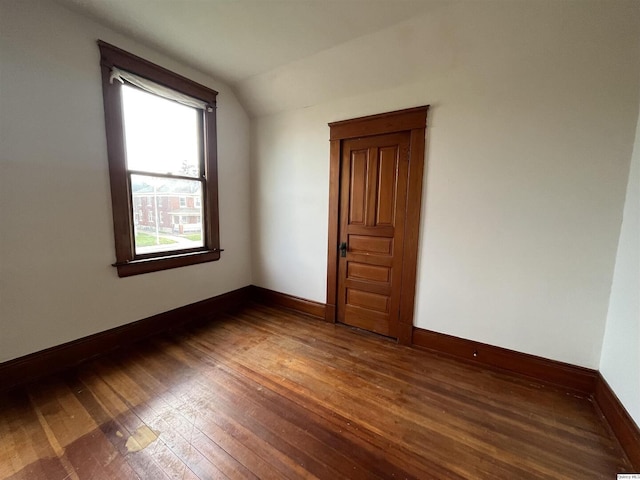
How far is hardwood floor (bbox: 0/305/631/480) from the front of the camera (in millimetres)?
1337

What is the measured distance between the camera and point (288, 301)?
11.4 ft

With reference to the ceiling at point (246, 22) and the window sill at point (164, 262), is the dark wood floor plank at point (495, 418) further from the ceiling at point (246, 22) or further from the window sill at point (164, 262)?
the ceiling at point (246, 22)

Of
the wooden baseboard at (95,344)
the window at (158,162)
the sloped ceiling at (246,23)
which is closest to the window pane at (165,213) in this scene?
the window at (158,162)

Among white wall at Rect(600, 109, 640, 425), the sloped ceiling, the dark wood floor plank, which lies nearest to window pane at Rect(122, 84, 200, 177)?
the sloped ceiling

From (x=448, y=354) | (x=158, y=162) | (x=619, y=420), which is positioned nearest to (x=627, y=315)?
(x=619, y=420)

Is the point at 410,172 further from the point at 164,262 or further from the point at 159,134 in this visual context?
the point at 164,262

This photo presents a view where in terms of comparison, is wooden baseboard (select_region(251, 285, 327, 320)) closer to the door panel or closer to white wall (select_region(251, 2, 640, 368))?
the door panel

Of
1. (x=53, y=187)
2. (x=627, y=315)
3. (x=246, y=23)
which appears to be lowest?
(x=627, y=315)

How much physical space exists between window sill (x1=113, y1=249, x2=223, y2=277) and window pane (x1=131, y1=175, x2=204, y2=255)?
0.10 meters

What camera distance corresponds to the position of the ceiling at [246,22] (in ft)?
6.24

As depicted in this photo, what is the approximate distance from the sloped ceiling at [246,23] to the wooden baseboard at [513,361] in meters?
2.82

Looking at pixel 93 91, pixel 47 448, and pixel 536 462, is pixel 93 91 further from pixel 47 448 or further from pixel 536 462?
pixel 536 462

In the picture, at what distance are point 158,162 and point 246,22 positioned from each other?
62.4 inches

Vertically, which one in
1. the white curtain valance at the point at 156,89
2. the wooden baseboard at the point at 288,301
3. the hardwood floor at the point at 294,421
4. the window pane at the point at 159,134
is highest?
the white curtain valance at the point at 156,89
